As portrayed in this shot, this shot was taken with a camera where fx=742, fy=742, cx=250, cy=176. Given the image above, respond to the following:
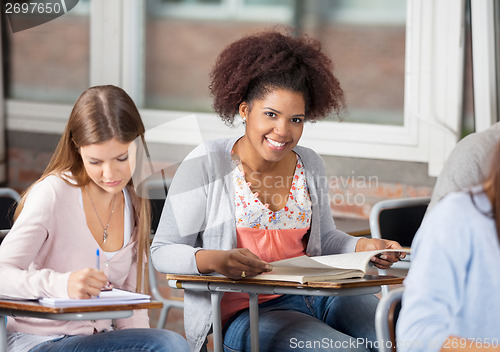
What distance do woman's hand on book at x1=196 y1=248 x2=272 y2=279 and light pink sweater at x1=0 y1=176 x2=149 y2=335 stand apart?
0.25m

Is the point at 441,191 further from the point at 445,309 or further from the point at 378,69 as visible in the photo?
the point at 378,69

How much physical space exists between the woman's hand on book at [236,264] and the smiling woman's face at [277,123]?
13.7 inches

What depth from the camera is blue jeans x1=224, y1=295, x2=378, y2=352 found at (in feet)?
5.65

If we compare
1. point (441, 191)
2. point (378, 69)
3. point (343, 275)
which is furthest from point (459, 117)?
point (441, 191)

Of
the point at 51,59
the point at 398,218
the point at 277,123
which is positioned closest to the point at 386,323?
the point at 277,123

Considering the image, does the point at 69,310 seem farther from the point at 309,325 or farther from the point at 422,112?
the point at 422,112

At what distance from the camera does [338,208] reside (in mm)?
3209

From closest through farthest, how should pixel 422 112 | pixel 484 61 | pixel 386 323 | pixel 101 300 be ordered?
1. pixel 386 323
2. pixel 101 300
3. pixel 484 61
4. pixel 422 112

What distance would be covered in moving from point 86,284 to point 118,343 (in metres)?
0.19

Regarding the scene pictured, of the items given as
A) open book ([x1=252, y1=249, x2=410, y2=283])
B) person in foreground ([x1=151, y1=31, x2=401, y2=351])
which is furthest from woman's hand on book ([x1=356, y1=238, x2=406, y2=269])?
open book ([x1=252, y1=249, x2=410, y2=283])

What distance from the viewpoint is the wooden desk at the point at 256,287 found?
62.1 inches

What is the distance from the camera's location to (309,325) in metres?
1.76

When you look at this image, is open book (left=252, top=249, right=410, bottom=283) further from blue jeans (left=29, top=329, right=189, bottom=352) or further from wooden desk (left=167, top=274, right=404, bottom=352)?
blue jeans (left=29, top=329, right=189, bottom=352)

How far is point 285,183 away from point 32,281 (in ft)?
2.53
